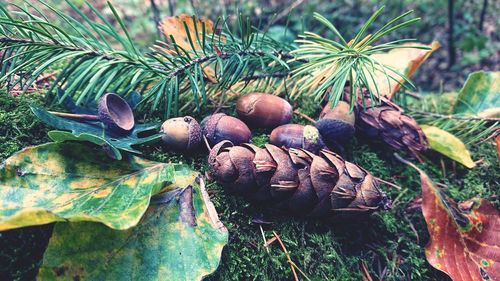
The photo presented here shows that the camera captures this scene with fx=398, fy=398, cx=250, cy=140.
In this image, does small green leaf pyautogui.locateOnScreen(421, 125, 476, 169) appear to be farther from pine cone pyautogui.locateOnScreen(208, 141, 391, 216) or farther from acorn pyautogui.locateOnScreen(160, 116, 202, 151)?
acorn pyautogui.locateOnScreen(160, 116, 202, 151)

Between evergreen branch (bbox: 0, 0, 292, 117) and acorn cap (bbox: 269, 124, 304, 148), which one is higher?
evergreen branch (bbox: 0, 0, 292, 117)

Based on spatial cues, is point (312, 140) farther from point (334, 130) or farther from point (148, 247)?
point (148, 247)

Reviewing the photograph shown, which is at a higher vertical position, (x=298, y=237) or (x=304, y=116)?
(x=304, y=116)

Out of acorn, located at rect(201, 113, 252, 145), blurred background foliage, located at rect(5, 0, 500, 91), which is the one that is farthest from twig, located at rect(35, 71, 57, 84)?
blurred background foliage, located at rect(5, 0, 500, 91)

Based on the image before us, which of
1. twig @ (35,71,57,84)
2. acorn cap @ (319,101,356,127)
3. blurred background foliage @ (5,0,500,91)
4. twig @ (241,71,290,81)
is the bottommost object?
blurred background foliage @ (5,0,500,91)

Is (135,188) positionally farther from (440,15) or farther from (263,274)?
(440,15)

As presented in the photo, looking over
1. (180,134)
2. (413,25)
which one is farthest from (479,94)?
(413,25)
